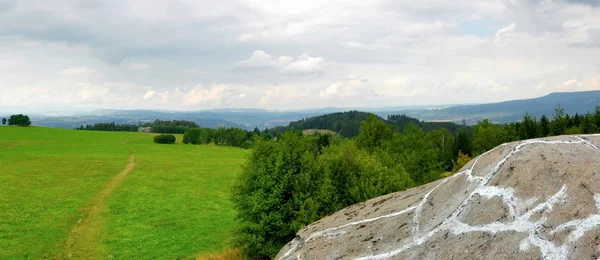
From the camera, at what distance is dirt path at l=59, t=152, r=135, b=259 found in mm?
28844

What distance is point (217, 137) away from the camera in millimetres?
148125

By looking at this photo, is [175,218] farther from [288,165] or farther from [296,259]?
[296,259]

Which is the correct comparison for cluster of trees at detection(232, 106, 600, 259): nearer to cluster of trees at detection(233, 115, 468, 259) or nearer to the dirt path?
cluster of trees at detection(233, 115, 468, 259)

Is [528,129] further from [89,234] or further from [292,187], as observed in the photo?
[89,234]

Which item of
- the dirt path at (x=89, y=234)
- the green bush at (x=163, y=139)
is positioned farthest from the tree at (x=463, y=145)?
the green bush at (x=163, y=139)

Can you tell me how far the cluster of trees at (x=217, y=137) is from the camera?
472ft

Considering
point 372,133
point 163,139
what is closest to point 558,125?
point 372,133

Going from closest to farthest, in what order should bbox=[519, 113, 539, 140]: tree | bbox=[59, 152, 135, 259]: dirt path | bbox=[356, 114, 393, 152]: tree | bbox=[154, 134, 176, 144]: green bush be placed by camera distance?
bbox=[59, 152, 135, 259]: dirt path < bbox=[519, 113, 539, 140]: tree < bbox=[356, 114, 393, 152]: tree < bbox=[154, 134, 176, 144]: green bush

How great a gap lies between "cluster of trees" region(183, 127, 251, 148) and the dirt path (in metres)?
Result: 94.8

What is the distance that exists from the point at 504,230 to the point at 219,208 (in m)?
Result: 41.0

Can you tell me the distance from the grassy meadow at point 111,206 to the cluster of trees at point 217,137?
59.6 metres

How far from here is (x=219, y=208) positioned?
45719mm

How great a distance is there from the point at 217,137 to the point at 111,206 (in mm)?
105931

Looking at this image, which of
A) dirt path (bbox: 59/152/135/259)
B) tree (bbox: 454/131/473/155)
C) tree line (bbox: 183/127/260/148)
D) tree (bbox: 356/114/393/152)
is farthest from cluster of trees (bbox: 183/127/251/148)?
dirt path (bbox: 59/152/135/259)
